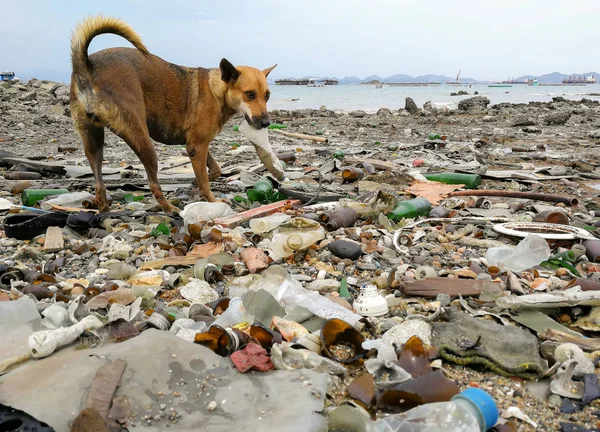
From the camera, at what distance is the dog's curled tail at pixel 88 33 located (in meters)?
4.13

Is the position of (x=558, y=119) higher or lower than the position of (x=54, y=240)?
higher

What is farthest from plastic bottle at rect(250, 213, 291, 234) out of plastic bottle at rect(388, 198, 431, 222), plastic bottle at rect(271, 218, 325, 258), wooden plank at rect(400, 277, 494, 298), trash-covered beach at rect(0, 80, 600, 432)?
wooden plank at rect(400, 277, 494, 298)

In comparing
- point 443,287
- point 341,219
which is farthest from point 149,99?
point 443,287

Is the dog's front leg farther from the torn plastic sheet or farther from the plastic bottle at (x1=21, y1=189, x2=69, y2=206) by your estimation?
the torn plastic sheet

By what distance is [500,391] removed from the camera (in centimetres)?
196

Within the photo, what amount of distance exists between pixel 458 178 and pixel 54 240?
476 centimetres

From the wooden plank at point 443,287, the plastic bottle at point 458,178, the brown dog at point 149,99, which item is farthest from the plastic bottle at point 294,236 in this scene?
the plastic bottle at point 458,178

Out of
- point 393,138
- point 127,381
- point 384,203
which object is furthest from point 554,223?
point 393,138

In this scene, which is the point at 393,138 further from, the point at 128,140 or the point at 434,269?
the point at 434,269

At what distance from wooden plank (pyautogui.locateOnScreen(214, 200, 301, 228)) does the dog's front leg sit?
88 cm

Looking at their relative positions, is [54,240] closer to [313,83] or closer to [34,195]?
[34,195]

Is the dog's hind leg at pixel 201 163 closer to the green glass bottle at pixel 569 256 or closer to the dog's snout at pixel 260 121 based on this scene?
the dog's snout at pixel 260 121

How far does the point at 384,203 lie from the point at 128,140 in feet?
8.19

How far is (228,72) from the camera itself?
5.14 m
